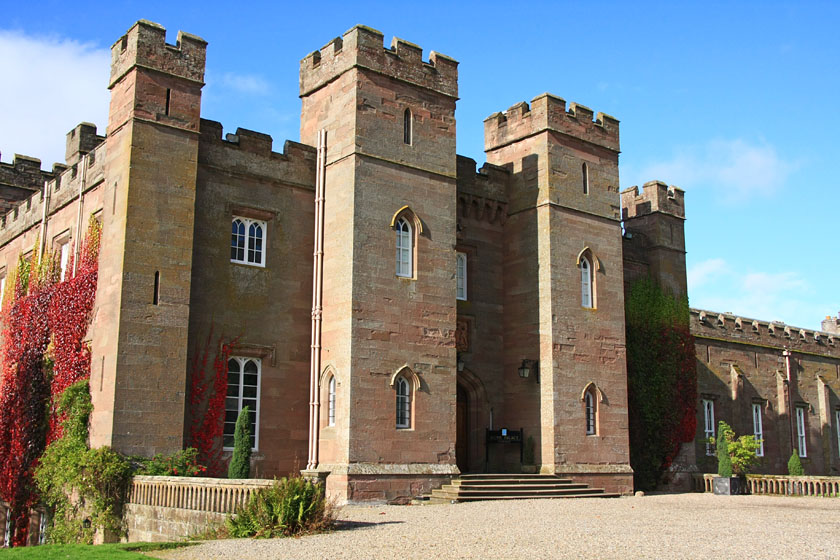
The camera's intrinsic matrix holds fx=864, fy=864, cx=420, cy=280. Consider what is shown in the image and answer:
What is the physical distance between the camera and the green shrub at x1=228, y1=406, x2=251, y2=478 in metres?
16.6

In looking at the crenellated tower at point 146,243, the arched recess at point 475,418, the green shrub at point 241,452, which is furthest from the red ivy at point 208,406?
the arched recess at point 475,418

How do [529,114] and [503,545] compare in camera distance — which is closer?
[503,545]

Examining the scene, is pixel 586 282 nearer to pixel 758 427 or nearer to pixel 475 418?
pixel 475 418

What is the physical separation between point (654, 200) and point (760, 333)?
876 cm

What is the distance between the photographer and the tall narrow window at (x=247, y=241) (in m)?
19.1

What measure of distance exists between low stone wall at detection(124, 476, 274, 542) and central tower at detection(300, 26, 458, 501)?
4.02 metres

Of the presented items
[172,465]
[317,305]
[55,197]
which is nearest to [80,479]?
[172,465]

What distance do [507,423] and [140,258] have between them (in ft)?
33.2

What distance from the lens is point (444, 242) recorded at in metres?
20.1

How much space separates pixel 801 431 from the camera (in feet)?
109

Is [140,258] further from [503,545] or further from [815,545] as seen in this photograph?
[815,545]

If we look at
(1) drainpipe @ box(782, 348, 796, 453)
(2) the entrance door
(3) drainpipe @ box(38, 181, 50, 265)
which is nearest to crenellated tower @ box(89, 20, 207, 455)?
(3) drainpipe @ box(38, 181, 50, 265)

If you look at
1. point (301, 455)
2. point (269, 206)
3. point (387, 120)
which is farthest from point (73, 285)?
point (387, 120)

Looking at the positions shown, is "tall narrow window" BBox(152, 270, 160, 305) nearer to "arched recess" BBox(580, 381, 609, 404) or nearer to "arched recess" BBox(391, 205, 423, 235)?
"arched recess" BBox(391, 205, 423, 235)
